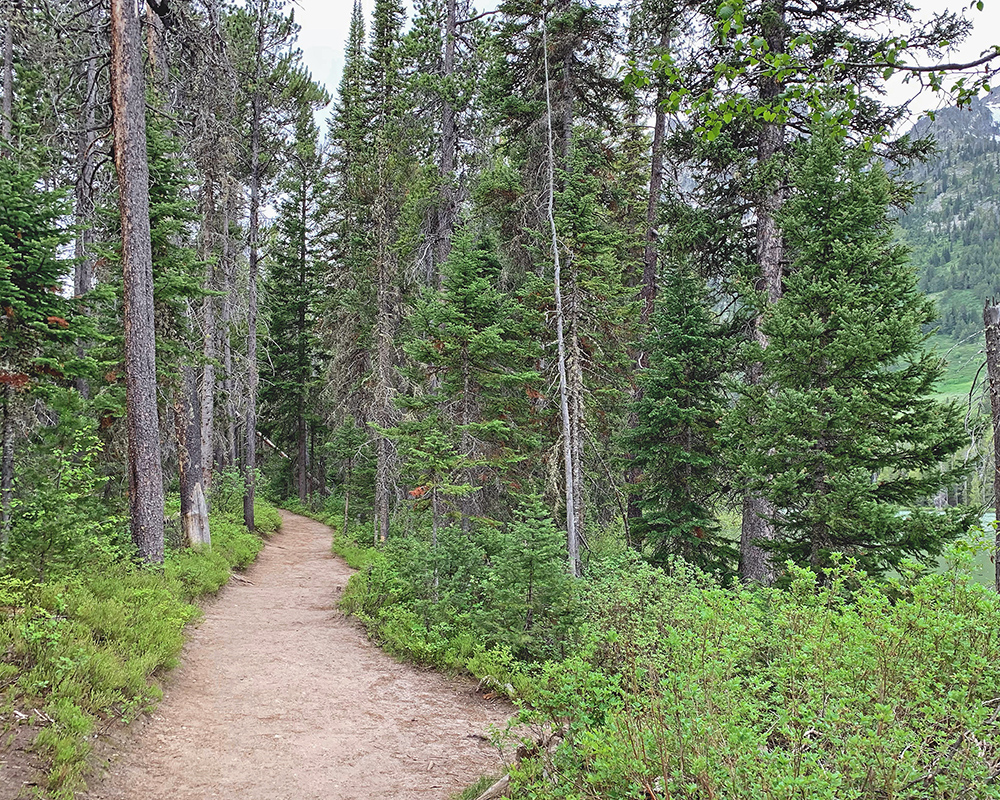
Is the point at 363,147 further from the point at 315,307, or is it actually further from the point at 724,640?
the point at 724,640

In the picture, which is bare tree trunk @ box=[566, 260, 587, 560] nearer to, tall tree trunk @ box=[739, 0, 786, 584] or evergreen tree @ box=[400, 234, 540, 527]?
evergreen tree @ box=[400, 234, 540, 527]

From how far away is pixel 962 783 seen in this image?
2496 millimetres

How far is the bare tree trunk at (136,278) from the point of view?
830 cm

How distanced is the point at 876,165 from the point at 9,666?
39.2ft

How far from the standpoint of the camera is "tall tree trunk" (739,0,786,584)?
10219 mm

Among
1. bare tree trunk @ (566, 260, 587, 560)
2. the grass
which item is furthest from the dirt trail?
bare tree trunk @ (566, 260, 587, 560)

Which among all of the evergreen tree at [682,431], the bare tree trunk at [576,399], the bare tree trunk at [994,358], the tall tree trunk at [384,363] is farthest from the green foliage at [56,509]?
the bare tree trunk at [994,358]

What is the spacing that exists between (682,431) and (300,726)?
8.89 metres

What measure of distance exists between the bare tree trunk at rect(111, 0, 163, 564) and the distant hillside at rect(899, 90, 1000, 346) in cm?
12490

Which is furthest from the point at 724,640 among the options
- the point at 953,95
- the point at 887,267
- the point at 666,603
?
the point at 887,267

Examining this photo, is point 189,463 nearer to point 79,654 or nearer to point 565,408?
point 79,654

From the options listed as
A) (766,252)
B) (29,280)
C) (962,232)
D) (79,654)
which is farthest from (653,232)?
(962,232)

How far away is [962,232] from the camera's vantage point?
15412cm

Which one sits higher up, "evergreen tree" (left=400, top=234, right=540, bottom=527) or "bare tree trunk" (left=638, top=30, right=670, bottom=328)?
"bare tree trunk" (left=638, top=30, right=670, bottom=328)
